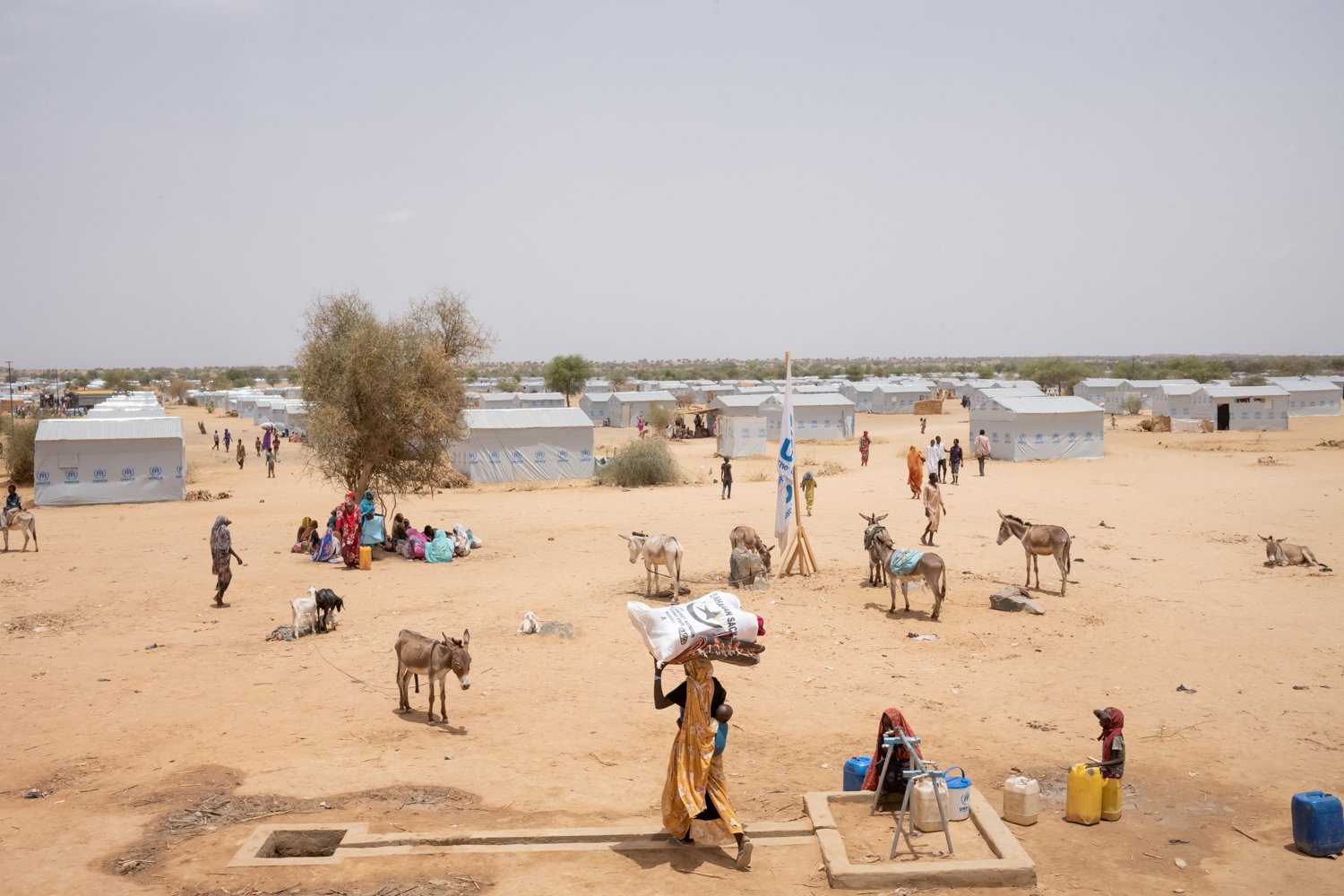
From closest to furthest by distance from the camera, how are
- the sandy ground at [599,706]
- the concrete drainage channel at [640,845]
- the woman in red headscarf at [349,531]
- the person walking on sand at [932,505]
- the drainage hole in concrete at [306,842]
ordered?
the concrete drainage channel at [640,845], the sandy ground at [599,706], the drainage hole in concrete at [306,842], the woman in red headscarf at [349,531], the person walking on sand at [932,505]

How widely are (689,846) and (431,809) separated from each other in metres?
2.47

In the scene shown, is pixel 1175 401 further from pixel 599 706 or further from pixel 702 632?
pixel 702 632

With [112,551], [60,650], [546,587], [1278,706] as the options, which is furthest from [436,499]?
[1278,706]

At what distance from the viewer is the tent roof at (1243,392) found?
5588cm

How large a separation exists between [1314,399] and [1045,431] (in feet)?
111

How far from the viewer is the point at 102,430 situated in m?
31.1

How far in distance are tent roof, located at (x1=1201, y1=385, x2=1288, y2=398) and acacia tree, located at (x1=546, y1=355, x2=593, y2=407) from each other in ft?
164

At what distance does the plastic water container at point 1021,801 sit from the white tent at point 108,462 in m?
30.3

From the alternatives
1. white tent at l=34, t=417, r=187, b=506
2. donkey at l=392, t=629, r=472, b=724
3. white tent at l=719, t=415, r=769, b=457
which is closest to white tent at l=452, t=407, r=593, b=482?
white tent at l=719, t=415, r=769, b=457

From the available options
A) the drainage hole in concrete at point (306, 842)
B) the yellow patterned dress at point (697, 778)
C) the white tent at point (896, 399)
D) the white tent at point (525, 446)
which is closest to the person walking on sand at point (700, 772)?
the yellow patterned dress at point (697, 778)

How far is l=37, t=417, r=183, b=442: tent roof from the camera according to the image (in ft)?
100

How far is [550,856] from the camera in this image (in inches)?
291

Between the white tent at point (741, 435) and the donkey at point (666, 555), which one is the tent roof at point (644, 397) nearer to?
the white tent at point (741, 435)

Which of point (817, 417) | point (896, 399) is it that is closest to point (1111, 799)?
point (817, 417)
